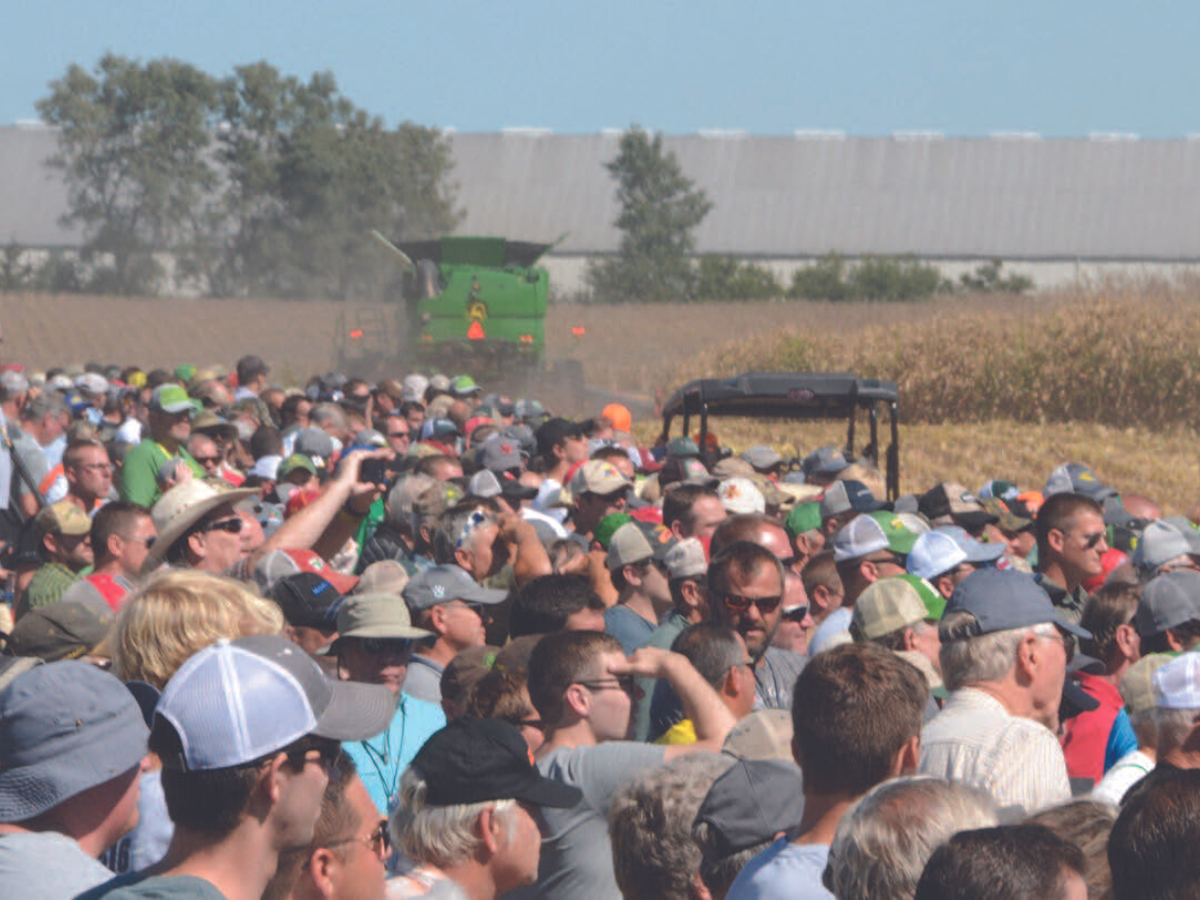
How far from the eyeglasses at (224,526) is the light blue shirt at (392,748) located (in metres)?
1.14

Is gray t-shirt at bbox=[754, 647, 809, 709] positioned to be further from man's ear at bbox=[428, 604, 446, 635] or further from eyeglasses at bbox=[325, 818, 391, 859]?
eyeglasses at bbox=[325, 818, 391, 859]

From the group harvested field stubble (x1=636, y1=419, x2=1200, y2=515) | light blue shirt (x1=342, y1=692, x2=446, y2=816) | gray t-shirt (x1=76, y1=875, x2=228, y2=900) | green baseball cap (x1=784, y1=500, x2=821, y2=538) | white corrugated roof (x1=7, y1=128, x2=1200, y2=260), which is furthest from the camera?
white corrugated roof (x1=7, y1=128, x2=1200, y2=260)

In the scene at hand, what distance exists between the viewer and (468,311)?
2608 cm

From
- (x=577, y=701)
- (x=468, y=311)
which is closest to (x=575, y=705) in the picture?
(x=577, y=701)

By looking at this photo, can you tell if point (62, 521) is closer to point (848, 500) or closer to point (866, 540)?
point (866, 540)

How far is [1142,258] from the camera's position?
64312 millimetres

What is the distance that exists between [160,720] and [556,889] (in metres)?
1.27

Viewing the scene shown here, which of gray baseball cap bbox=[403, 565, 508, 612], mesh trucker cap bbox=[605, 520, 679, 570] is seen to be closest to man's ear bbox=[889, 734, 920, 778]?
gray baseball cap bbox=[403, 565, 508, 612]

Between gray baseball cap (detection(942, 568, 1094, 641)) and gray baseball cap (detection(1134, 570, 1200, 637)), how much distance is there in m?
0.78

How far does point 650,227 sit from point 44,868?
59146 mm

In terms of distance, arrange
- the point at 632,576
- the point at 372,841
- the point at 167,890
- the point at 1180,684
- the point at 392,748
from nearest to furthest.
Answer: the point at 167,890 < the point at 372,841 < the point at 1180,684 < the point at 392,748 < the point at 632,576

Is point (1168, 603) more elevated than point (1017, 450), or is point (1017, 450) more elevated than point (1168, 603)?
point (1168, 603)

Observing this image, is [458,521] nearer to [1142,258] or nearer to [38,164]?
[1142,258]

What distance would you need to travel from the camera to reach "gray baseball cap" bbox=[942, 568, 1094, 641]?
14.6 ft
